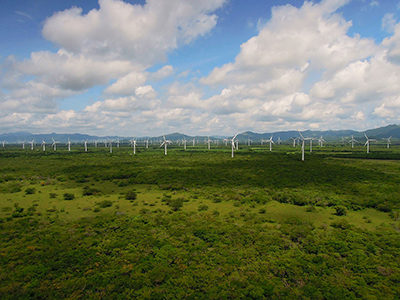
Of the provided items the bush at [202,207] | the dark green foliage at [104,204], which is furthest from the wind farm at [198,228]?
the bush at [202,207]

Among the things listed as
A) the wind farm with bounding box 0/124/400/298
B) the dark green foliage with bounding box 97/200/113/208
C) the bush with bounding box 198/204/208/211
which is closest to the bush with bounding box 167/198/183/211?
the wind farm with bounding box 0/124/400/298

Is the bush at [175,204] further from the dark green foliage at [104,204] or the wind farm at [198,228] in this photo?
the dark green foliage at [104,204]

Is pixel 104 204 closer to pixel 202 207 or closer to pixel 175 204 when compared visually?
pixel 175 204

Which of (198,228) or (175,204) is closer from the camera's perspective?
(198,228)

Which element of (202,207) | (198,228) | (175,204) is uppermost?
(198,228)

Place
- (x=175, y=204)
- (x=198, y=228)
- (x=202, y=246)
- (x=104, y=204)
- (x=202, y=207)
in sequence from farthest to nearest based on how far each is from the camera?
(x=104, y=204)
(x=175, y=204)
(x=202, y=207)
(x=198, y=228)
(x=202, y=246)

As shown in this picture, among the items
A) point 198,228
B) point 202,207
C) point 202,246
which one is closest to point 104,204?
point 202,207

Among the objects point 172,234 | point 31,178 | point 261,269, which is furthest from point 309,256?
point 31,178

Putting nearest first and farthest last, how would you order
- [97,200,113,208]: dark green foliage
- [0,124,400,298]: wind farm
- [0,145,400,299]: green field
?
[0,145,400,299]: green field < [0,124,400,298]: wind farm < [97,200,113,208]: dark green foliage

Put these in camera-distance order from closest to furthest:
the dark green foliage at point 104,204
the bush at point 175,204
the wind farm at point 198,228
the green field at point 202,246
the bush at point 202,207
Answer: the green field at point 202,246 < the wind farm at point 198,228 < the bush at point 202,207 < the bush at point 175,204 < the dark green foliage at point 104,204

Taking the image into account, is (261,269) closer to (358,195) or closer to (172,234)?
(172,234)

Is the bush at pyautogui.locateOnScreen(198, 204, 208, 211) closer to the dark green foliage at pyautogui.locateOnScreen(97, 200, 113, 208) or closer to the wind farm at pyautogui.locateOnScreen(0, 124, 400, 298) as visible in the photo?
the wind farm at pyautogui.locateOnScreen(0, 124, 400, 298)
